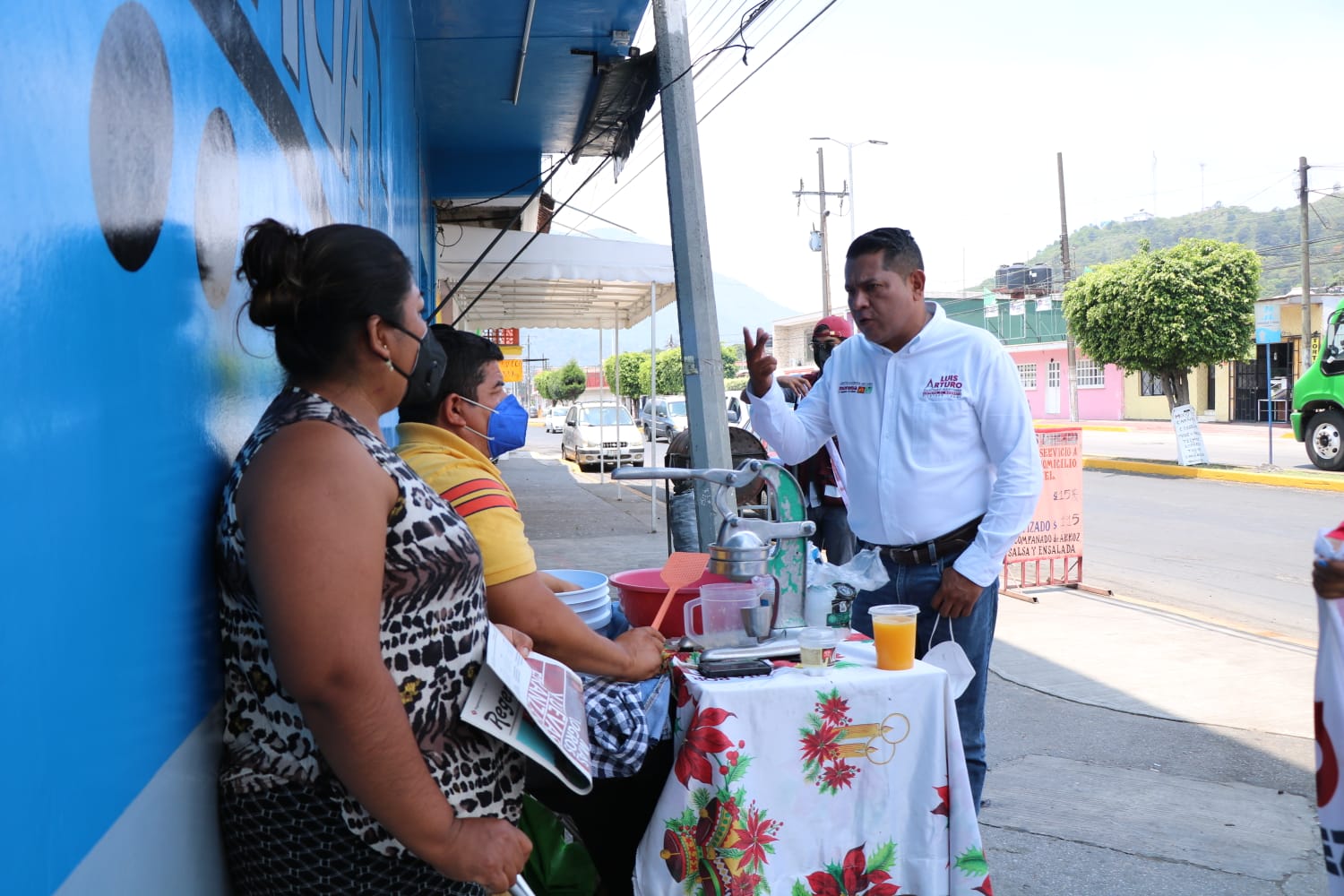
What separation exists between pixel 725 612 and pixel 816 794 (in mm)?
482

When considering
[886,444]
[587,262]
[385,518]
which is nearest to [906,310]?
[886,444]

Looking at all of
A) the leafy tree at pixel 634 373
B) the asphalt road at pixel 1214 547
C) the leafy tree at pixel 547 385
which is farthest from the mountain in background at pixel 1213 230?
the asphalt road at pixel 1214 547

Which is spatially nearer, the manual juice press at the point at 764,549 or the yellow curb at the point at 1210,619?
the manual juice press at the point at 764,549

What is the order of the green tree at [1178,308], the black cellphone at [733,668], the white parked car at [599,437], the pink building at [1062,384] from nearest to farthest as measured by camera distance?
1. the black cellphone at [733,668]
2. the green tree at [1178,308]
3. the white parked car at [599,437]
4. the pink building at [1062,384]

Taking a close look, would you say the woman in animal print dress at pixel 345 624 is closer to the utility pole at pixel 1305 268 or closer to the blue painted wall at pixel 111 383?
the blue painted wall at pixel 111 383

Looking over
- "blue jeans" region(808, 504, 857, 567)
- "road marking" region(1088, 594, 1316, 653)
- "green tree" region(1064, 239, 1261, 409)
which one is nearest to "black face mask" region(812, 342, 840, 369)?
"blue jeans" region(808, 504, 857, 567)

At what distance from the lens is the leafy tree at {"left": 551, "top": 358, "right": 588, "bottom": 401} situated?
211 ft

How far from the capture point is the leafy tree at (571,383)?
6419 cm

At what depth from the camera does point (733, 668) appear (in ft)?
7.47

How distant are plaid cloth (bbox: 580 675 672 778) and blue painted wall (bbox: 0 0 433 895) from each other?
92 cm

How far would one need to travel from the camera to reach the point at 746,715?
7.14 ft

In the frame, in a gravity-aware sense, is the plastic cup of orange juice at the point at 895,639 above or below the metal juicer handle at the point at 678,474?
below

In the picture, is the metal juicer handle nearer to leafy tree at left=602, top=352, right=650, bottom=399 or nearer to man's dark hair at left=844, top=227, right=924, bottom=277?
man's dark hair at left=844, top=227, right=924, bottom=277

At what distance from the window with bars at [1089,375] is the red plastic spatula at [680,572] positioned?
38.4 m
